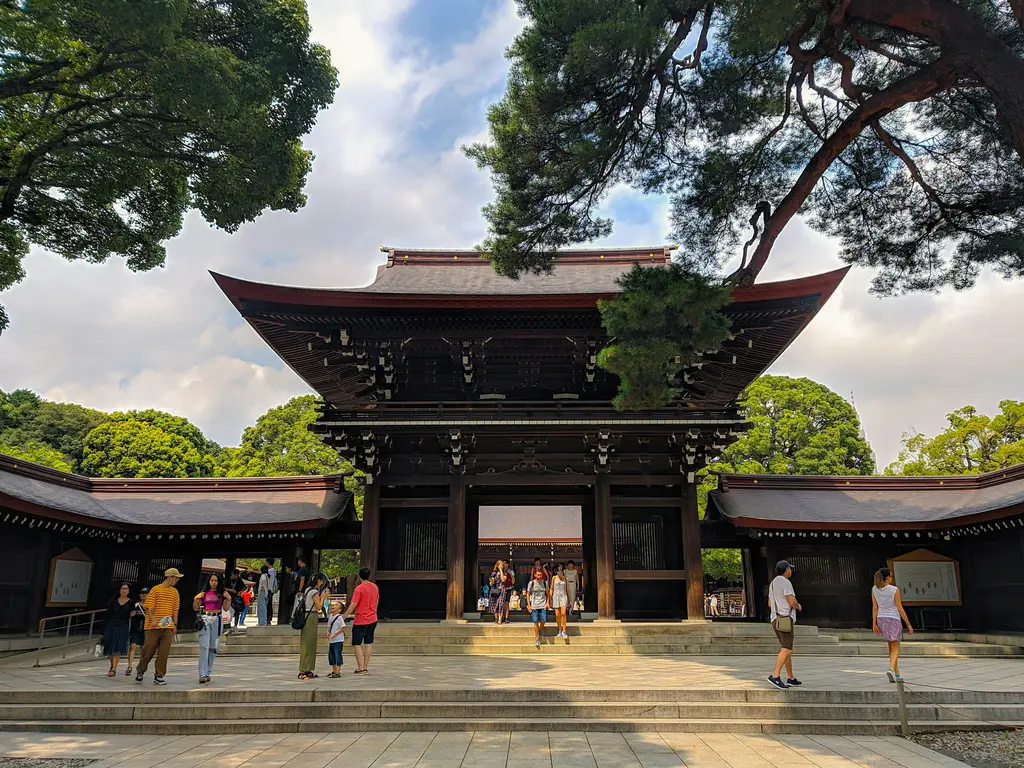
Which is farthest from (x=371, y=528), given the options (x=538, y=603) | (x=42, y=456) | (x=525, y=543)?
(x=42, y=456)

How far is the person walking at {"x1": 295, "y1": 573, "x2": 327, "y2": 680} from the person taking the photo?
9500 mm

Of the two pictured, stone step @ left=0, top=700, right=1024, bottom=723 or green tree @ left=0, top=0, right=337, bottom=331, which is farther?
green tree @ left=0, top=0, right=337, bottom=331

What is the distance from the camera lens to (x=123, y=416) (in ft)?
143

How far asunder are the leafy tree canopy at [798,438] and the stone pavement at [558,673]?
20.9 m

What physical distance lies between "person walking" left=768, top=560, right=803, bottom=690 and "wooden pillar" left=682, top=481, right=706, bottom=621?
5.72 meters

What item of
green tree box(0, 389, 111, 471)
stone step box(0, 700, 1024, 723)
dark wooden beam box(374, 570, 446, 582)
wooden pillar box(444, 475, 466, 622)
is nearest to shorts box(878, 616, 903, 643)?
stone step box(0, 700, 1024, 723)

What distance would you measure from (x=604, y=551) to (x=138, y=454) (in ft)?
118

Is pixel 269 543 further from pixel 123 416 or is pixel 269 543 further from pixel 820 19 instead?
pixel 123 416

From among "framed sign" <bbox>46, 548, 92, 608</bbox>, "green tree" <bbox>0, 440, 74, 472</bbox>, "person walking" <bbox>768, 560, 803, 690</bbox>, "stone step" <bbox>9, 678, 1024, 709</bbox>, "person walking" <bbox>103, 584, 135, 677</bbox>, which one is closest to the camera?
"stone step" <bbox>9, 678, 1024, 709</bbox>

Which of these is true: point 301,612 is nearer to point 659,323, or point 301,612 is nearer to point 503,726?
point 503,726

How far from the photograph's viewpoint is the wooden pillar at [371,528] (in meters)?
14.9

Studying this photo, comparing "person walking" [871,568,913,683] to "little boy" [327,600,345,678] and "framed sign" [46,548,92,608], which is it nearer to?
"little boy" [327,600,345,678]

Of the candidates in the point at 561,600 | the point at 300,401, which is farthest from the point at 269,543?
the point at 300,401

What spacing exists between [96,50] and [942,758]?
12632 mm
